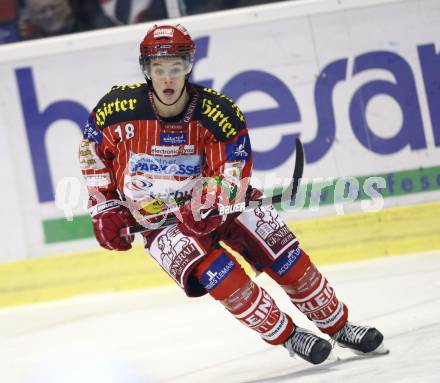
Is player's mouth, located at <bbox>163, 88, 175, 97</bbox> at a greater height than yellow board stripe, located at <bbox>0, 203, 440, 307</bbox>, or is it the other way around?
player's mouth, located at <bbox>163, 88, 175, 97</bbox>

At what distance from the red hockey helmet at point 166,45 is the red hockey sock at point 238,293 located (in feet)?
2.40

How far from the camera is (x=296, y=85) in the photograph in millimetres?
6199

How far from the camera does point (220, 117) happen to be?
398 cm

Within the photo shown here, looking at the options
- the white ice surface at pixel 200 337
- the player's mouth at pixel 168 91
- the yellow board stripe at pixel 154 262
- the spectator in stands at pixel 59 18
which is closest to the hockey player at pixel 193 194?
the player's mouth at pixel 168 91

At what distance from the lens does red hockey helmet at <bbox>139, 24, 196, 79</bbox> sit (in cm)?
391

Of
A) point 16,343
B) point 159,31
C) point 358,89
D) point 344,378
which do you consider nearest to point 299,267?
point 344,378

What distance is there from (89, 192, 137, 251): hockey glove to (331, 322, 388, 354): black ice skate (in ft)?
2.94

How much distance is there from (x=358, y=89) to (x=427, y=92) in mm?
393

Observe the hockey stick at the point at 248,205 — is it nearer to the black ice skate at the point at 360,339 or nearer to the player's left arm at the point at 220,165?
the player's left arm at the point at 220,165

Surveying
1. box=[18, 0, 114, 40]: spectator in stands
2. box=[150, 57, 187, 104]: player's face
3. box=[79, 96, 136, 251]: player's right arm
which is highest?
box=[18, 0, 114, 40]: spectator in stands

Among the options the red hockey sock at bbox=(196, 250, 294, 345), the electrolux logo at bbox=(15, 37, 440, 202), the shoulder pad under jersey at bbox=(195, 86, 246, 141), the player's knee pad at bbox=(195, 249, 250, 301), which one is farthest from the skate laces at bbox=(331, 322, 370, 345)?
the electrolux logo at bbox=(15, 37, 440, 202)

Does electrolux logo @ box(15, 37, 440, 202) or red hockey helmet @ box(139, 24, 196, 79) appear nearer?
red hockey helmet @ box(139, 24, 196, 79)

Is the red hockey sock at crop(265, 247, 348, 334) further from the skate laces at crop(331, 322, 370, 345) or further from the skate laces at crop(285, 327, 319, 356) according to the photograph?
the skate laces at crop(285, 327, 319, 356)

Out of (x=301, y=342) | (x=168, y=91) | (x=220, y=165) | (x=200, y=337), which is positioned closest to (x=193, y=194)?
(x=220, y=165)
